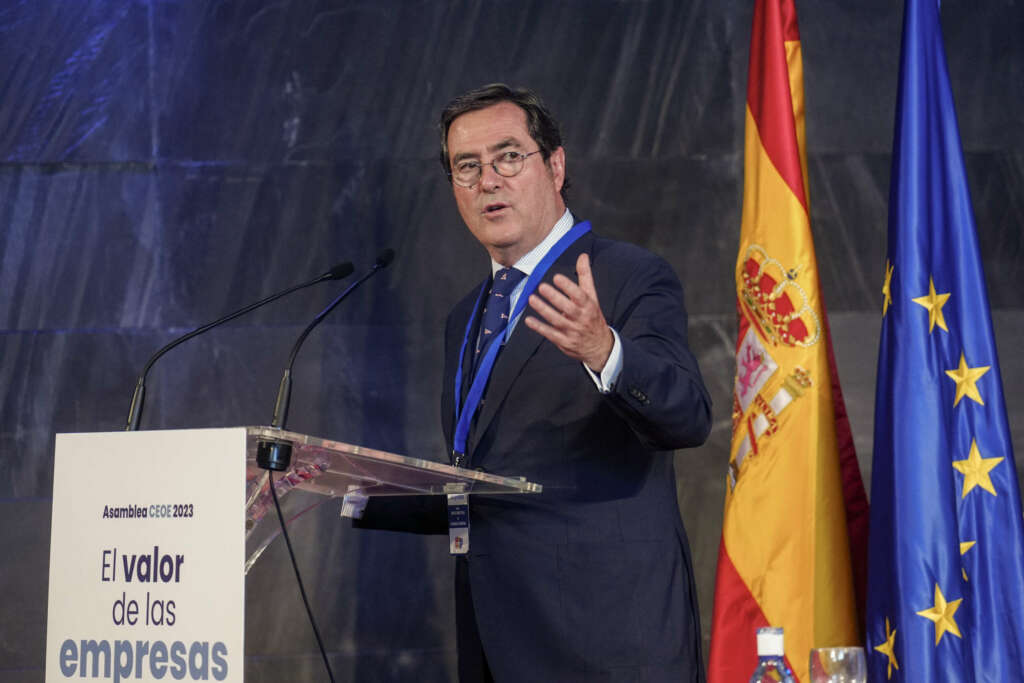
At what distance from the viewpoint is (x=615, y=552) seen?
1.86m

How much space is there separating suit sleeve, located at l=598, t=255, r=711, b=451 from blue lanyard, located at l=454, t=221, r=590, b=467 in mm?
184

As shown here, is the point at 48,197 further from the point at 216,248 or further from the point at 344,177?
the point at 344,177

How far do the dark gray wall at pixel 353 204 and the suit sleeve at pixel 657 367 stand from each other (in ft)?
5.57

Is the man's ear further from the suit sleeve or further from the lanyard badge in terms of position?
the lanyard badge

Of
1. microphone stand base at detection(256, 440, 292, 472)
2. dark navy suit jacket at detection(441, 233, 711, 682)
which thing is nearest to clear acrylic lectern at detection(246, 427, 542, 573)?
microphone stand base at detection(256, 440, 292, 472)

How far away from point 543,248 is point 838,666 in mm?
1014

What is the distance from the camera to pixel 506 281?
223cm

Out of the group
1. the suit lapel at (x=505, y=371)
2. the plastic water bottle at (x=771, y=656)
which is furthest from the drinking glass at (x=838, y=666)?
the suit lapel at (x=505, y=371)

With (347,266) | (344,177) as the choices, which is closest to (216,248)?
(344,177)

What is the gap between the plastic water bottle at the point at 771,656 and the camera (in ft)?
5.38

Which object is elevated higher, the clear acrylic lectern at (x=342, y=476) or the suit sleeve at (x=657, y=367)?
the suit sleeve at (x=657, y=367)

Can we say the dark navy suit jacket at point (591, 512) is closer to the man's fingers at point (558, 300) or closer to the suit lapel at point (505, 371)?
the suit lapel at point (505, 371)

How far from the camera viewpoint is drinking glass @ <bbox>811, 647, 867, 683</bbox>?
1782 millimetres

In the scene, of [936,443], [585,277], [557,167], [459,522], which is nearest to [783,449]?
[936,443]
